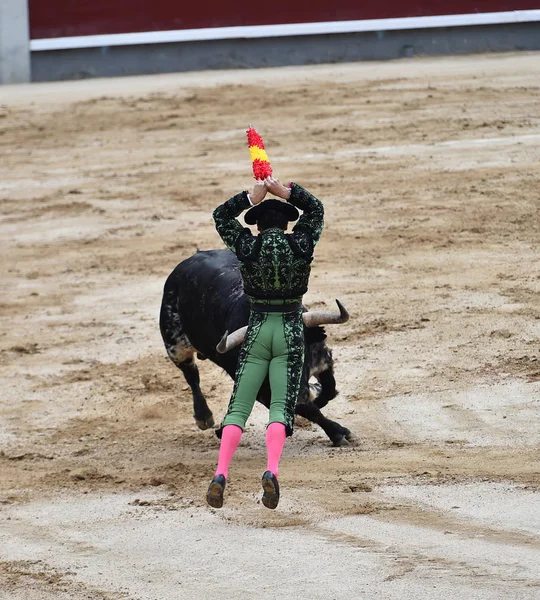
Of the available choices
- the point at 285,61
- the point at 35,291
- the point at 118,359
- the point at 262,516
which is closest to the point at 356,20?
the point at 285,61

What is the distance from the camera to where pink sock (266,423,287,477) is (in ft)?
16.9

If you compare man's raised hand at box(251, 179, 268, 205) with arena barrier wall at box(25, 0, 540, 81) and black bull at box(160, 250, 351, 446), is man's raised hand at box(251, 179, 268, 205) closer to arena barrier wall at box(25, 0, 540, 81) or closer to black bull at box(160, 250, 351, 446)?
black bull at box(160, 250, 351, 446)

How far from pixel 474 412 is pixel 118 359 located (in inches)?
103

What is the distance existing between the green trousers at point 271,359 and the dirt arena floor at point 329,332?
0.59 metres

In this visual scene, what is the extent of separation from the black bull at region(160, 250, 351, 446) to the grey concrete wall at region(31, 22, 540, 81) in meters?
9.26

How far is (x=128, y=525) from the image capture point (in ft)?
19.1

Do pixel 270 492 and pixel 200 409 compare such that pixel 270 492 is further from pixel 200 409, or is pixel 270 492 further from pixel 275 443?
pixel 200 409

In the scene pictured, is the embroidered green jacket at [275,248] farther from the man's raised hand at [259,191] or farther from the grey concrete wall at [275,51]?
the grey concrete wall at [275,51]

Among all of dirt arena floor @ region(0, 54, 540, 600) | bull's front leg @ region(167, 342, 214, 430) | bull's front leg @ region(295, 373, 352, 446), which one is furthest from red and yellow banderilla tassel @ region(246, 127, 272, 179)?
bull's front leg @ region(167, 342, 214, 430)

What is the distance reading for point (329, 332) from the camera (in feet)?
27.7

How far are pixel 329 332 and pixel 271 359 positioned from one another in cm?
287

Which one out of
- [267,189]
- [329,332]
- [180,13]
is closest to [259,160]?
[267,189]

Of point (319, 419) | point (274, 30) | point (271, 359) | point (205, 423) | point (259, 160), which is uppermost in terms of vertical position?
point (259, 160)

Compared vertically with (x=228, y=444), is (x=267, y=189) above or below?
above
